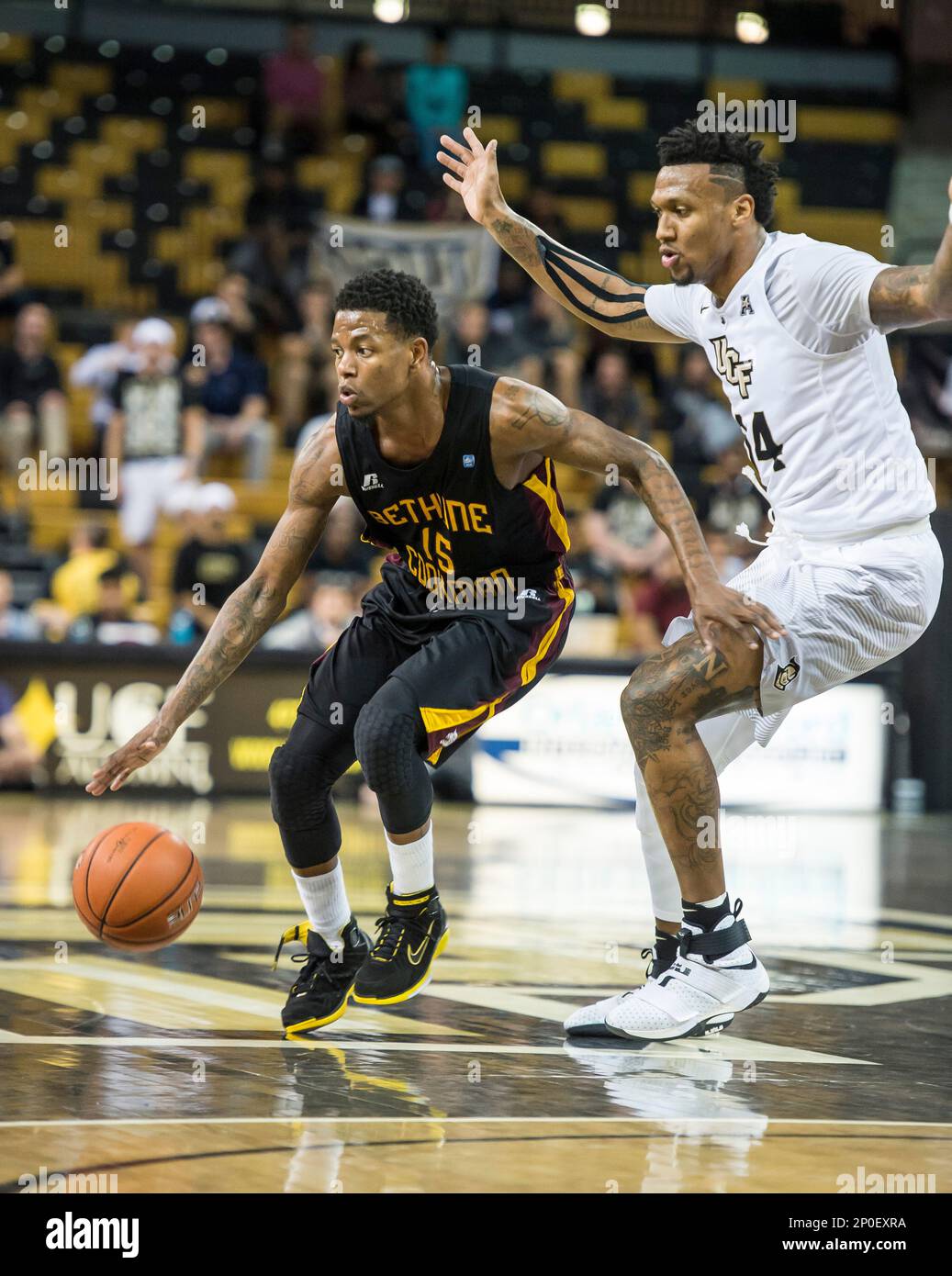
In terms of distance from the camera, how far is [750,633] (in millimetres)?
4500

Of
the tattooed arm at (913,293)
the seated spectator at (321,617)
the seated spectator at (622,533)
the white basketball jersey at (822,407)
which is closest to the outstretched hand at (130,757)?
the white basketball jersey at (822,407)

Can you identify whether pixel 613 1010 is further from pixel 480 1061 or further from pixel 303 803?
pixel 303 803

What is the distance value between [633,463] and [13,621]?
8.68 metres

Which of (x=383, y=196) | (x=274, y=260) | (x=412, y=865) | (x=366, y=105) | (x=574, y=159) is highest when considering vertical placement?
(x=366, y=105)

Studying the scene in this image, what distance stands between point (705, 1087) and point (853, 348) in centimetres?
202

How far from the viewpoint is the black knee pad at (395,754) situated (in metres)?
4.56

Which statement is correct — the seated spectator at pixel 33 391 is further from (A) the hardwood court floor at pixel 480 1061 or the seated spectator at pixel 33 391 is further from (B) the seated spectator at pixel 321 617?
(A) the hardwood court floor at pixel 480 1061

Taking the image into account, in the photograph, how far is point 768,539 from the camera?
5031 mm

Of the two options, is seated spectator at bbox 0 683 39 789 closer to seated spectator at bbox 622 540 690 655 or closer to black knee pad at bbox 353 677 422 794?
seated spectator at bbox 622 540 690 655

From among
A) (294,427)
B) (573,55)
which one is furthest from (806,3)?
(294,427)

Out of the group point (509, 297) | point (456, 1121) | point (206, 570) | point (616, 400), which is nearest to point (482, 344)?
point (509, 297)

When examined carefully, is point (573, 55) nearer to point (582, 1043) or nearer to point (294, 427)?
point (294, 427)

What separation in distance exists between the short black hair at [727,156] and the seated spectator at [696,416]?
10.1 metres

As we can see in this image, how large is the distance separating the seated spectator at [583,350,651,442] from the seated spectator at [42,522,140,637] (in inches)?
165
